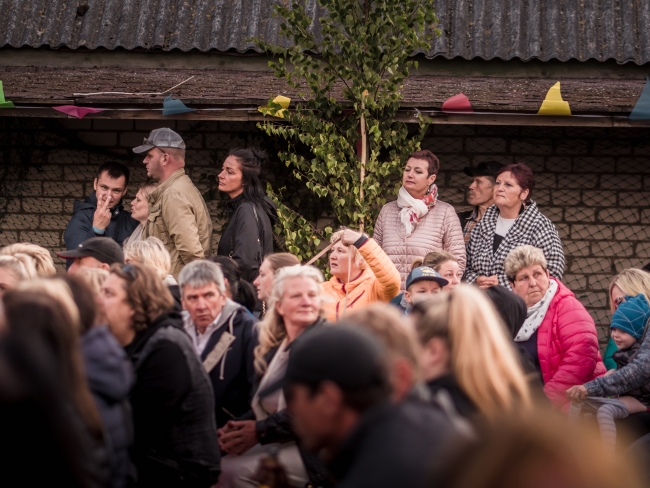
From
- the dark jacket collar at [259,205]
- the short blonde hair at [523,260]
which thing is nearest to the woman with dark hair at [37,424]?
the short blonde hair at [523,260]

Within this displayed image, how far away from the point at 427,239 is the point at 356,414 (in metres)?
4.50

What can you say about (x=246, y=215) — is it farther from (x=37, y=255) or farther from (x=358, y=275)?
(x=37, y=255)

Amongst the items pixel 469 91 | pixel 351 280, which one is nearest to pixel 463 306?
pixel 351 280

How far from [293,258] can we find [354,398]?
337 centimetres

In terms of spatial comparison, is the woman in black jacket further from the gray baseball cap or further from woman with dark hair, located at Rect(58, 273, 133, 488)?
the gray baseball cap

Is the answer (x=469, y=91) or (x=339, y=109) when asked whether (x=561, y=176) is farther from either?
(x=339, y=109)

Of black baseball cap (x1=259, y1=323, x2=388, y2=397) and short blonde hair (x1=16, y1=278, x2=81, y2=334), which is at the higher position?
black baseball cap (x1=259, y1=323, x2=388, y2=397)

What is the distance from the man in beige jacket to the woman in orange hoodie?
3.58 feet

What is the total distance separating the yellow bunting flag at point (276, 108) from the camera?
7734mm

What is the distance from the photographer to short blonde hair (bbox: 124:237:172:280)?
577cm

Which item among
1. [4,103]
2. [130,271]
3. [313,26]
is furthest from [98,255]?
[313,26]

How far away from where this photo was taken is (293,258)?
5.73m

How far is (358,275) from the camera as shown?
6195mm

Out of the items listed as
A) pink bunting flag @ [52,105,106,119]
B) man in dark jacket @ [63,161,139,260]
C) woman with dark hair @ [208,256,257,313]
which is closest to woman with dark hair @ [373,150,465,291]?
woman with dark hair @ [208,256,257,313]
